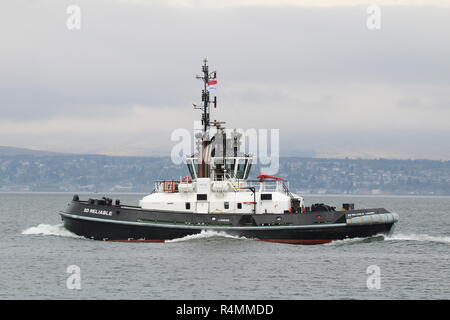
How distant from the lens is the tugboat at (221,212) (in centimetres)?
4778

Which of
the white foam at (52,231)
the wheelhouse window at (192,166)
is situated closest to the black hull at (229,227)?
the wheelhouse window at (192,166)

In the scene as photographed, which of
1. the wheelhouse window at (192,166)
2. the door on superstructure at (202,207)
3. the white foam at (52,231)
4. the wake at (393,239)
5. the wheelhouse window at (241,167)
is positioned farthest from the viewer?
the white foam at (52,231)

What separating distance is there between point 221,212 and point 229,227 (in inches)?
47.5

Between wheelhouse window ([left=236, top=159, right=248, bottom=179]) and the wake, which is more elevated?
wheelhouse window ([left=236, top=159, right=248, bottom=179])

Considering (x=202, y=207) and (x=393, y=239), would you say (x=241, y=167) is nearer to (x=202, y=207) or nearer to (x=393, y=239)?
(x=202, y=207)

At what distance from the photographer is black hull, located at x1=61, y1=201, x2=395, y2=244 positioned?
47750 mm

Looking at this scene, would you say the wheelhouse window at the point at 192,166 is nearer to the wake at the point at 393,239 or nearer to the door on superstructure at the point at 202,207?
the door on superstructure at the point at 202,207

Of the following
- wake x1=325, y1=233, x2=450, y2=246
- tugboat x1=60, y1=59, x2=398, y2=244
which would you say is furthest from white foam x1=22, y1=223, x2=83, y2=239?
wake x1=325, y1=233, x2=450, y2=246

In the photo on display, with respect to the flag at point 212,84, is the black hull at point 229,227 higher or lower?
lower

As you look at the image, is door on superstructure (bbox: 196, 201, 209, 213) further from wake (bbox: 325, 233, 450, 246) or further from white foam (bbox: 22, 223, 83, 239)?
white foam (bbox: 22, 223, 83, 239)
